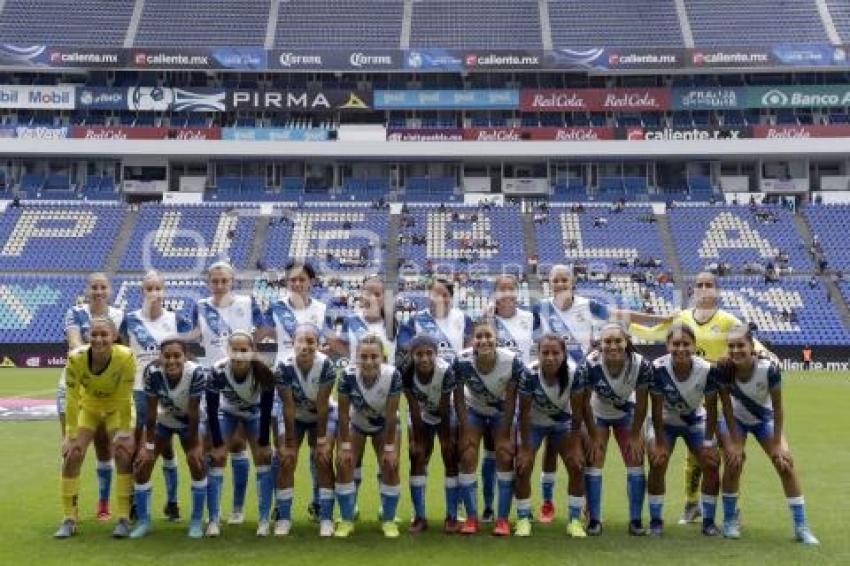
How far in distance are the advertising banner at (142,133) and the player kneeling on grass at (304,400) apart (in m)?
43.7

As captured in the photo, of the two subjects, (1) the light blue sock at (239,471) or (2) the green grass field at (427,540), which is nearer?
(2) the green grass field at (427,540)

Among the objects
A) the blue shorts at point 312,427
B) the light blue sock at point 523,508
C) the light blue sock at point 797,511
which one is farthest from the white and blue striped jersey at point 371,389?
the light blue sock at point 797,511

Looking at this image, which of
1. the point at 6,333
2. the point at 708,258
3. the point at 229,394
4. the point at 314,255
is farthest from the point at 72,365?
the point at 708,258

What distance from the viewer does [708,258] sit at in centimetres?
4475

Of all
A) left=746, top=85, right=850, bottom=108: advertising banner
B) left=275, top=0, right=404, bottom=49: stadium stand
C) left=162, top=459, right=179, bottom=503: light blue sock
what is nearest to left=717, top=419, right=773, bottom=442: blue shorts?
left=162, top=459, right=179, bottom=503: light blue sock

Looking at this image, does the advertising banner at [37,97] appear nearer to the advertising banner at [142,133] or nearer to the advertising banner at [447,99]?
the advertising banner at [142,133]

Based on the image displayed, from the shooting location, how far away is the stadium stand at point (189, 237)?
44.9m

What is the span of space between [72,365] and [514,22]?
49439 millimetres

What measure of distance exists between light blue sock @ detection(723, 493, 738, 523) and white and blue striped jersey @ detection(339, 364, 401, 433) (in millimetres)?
3088

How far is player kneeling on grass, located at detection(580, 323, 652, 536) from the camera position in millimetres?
8188

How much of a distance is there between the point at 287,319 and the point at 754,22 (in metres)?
50.5

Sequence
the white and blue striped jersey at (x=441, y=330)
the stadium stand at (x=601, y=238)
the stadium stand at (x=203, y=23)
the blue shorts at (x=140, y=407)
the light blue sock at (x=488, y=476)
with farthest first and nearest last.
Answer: the stadium stand at (x=203, y=23), the stadium stand at (x=601, y=238), the white and blue striped jersey at (x=441, y=330), the light blue sock at (x=488, y=476), the blue shorts at (x=140, y=407)

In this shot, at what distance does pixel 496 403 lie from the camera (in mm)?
8391

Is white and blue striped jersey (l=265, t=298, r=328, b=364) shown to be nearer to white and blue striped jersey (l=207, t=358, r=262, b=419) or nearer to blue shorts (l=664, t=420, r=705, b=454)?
white and blue striped jersey (l=207, t=358, r=262, b=419)
